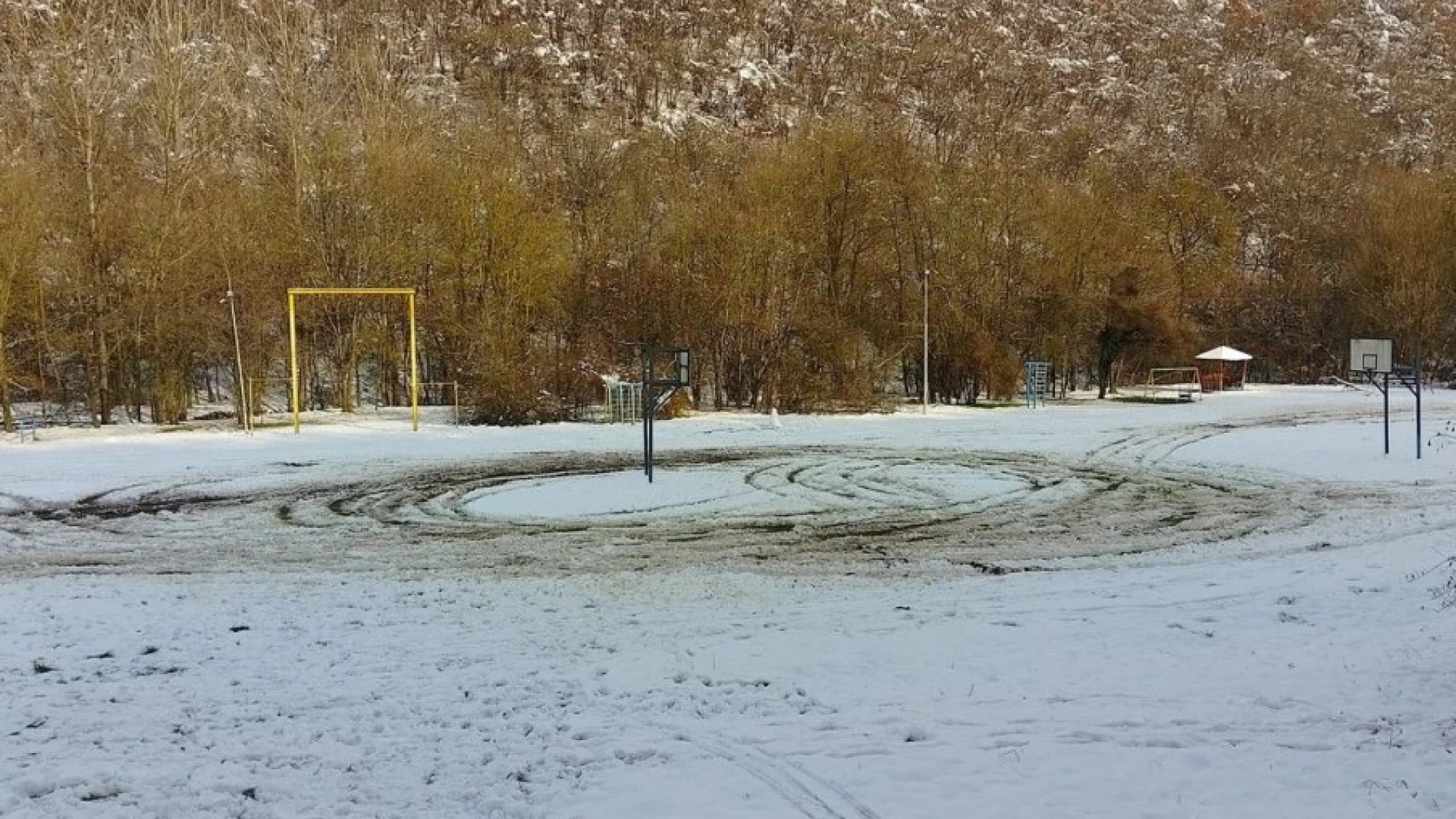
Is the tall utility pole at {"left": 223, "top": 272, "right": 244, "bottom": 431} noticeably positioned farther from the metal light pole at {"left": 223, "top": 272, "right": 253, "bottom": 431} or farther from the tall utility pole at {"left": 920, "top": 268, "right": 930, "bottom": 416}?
the tall utility pole at {"left": 920, "top": 268, "right": 930, "bottom": 416}

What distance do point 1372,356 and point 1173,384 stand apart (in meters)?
29.5

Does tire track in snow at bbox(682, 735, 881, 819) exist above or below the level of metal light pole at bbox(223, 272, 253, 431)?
below

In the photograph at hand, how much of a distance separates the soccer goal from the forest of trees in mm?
1013

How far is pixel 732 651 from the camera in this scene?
685 centimetres

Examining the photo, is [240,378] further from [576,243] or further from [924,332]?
[924,332]

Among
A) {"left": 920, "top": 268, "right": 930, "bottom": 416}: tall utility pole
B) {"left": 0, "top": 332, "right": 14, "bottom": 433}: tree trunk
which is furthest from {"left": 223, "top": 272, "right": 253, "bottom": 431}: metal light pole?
{"left": 920, "top": 268, "right": 930, "bottom": 416}: tall utility pole

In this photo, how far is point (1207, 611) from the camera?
→ 25.5 feet

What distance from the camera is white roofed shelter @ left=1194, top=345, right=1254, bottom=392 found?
42.5 meters

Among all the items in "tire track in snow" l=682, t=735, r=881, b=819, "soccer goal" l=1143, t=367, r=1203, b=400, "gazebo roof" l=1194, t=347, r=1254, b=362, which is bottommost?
"tire track in snow" l=682, t=735, r=881, b=819

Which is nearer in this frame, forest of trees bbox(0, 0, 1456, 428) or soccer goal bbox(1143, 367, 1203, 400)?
forest of trees bbox(0, 0, 1456, 428)

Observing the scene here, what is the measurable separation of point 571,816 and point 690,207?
32162mm

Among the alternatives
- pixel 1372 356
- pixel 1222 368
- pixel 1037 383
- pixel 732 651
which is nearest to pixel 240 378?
pixel 732 651

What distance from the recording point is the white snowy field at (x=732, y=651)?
15.6 feet

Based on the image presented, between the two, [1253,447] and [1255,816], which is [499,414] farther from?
[1255,816]
